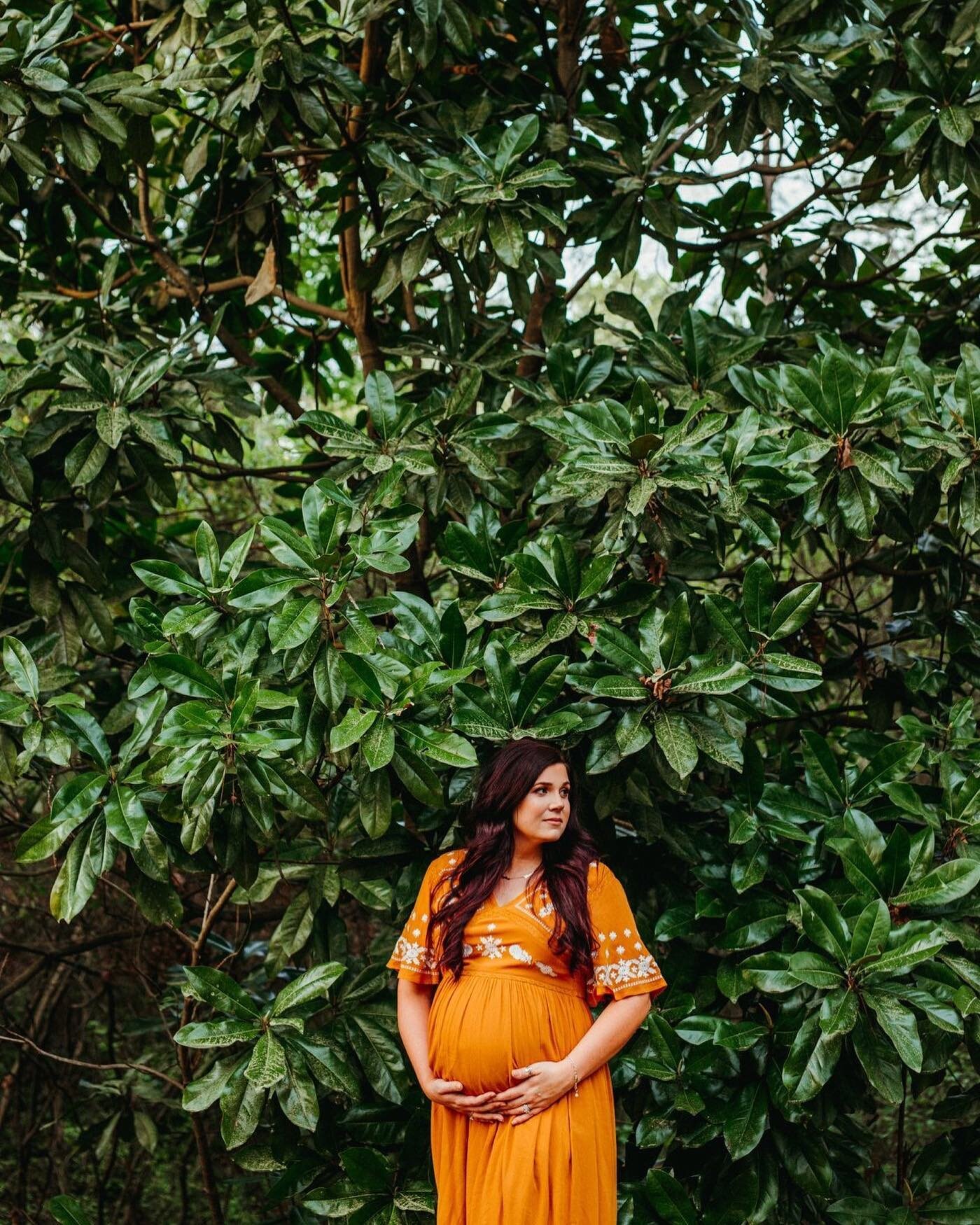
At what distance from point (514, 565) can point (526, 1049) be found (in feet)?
3.23

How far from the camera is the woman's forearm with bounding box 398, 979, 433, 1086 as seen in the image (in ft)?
7.99

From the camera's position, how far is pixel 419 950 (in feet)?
8.08

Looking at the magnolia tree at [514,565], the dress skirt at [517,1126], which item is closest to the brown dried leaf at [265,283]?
the magnolia tree at [514,565]

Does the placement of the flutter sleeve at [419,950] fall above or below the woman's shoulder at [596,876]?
below

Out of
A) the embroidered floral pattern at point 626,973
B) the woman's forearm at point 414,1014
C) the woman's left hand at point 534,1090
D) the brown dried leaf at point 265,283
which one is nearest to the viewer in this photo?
the woman's left hand at point 534,1090

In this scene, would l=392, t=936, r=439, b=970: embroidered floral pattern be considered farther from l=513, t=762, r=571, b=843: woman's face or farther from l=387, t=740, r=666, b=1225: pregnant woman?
l=513, t=762, r=571, b=843: woman's face

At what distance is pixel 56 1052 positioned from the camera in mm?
5059

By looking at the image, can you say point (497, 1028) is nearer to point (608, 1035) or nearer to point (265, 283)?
point (608, 1035)

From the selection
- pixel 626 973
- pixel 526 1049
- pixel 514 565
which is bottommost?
pixel 526 1049

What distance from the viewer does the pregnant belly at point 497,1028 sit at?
2.27 metres

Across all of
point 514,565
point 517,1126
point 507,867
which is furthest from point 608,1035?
point 514,565

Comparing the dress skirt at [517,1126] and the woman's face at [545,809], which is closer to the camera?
the dress skirt at [517,1126]

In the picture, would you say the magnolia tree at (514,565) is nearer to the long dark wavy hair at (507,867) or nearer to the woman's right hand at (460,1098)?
the long dark wavy hair at (507,867)

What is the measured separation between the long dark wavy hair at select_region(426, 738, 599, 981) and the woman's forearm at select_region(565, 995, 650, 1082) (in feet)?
0.32
